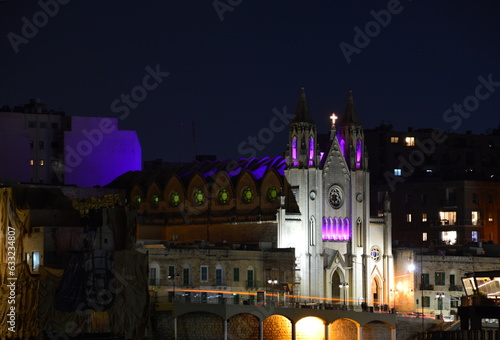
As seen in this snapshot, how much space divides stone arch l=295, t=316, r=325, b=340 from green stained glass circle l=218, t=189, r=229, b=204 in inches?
933

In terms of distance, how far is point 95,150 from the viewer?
15700 cm

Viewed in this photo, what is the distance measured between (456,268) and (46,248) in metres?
44.5

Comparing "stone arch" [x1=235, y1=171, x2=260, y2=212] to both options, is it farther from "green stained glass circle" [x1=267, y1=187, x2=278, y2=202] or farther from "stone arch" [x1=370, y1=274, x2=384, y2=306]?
"stone arch" [x1=370, y1=274, x2=384, y2=306]

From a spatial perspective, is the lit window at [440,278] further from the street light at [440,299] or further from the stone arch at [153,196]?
the stone arch at [153,196]

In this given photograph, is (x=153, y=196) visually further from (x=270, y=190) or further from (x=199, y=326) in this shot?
(x=199, y=326)

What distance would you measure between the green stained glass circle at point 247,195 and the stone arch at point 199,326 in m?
26.3

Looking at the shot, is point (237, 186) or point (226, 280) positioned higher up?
point (237, 186)

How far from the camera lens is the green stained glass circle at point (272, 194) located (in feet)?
452

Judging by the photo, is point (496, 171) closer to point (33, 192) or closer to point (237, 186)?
point (237, 186)

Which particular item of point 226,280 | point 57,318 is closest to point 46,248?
point 57,318

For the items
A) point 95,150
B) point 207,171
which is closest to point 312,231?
point 207,171

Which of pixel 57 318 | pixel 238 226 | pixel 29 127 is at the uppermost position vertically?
pixel 29 127

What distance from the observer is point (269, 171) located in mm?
139500

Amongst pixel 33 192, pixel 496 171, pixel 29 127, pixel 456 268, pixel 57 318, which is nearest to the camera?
pixel 57 318
